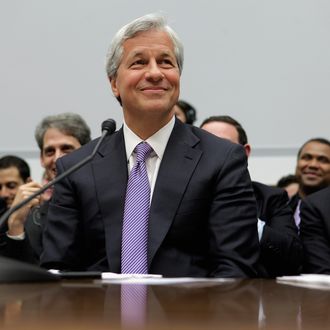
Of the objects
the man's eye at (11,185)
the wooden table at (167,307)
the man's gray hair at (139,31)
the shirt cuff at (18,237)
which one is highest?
the man's gray hair at (139,31)

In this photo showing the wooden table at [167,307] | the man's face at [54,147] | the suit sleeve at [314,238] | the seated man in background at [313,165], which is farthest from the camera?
the seated man in background at [313,165]

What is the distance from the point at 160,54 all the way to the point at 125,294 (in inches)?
51.4

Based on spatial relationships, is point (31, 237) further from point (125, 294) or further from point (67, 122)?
point (125, 294)

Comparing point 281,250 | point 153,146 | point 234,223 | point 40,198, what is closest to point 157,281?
point 234,223

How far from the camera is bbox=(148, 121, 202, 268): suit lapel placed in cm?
239

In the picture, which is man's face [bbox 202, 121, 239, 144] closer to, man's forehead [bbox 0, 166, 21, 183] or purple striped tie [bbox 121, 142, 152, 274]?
purple striped tie [bbox 121, 142, 152, 274]

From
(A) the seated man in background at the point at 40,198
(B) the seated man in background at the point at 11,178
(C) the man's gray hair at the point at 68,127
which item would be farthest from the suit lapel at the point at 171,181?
(B) the seated man in background at the point at 11,178

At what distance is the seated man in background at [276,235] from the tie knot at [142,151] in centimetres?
48

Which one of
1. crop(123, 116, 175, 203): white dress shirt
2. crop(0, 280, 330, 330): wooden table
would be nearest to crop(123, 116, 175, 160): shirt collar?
crop(123, 116, 175, 203): white dress shirt

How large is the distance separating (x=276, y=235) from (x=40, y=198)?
4.62 feet

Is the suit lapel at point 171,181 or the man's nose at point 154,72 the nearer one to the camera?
the suit lapel at point 171,181

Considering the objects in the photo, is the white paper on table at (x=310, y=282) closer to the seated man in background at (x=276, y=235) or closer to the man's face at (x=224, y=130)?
the seated man in background at (x=276, y=235)

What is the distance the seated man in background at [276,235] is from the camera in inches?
112

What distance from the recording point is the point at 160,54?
2619 mm
